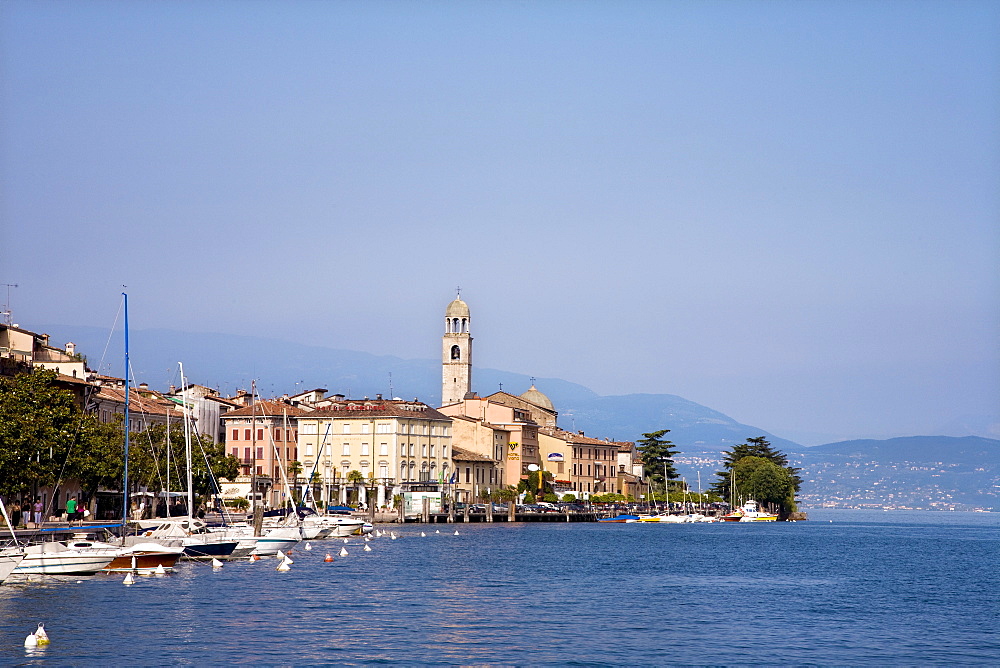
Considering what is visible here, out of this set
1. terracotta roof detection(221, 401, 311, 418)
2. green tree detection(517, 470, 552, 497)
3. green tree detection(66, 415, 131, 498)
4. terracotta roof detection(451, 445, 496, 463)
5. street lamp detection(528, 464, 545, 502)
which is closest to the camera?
green tree detection(66, 415, 131, 498)

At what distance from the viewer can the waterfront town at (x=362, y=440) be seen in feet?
369

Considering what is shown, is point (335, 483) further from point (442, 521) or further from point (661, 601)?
point (661, 601)

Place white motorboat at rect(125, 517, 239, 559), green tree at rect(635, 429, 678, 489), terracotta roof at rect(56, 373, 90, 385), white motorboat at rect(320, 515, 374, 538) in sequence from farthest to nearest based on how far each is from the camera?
green tree at rect(635, 429, 678, 489) → white motorboat at rect(320, 515, 374, 538) → terracotta roof at rect(56, 373, 90, 385) → white motorboat at rect(125, 517, 239, 559)

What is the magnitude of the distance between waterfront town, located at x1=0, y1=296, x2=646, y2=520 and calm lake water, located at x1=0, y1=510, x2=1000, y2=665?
119 ft

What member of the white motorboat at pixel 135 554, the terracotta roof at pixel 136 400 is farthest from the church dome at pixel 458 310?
the white motorboat at pixel 135 554

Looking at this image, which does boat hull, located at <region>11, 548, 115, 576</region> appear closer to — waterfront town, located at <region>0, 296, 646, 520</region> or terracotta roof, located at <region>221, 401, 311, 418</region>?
waterfront town, located at <region>0, 296, 646, 520</region>

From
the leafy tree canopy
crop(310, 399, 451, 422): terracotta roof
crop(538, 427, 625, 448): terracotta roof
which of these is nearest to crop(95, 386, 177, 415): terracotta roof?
crop(310, 399, 451, 422): terracotta roof

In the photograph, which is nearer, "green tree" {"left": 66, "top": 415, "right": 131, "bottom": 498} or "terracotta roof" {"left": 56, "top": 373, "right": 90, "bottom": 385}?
"green tree" {"left": 66, "top": 415, "right": 131, "bottom": 498}

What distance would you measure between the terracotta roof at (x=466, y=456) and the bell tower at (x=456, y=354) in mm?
22223

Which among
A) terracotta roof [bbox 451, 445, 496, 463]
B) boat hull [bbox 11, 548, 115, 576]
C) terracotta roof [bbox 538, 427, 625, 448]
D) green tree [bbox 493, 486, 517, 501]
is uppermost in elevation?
terracotta roof [bbox 538, 427, 625, 448]

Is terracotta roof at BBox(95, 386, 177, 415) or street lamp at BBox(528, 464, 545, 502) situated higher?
terracotta roof at BBox(95, 386, 177, 415)

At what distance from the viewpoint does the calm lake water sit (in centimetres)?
3800

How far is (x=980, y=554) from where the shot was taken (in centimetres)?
10181

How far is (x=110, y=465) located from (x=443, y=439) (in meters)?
65.9
